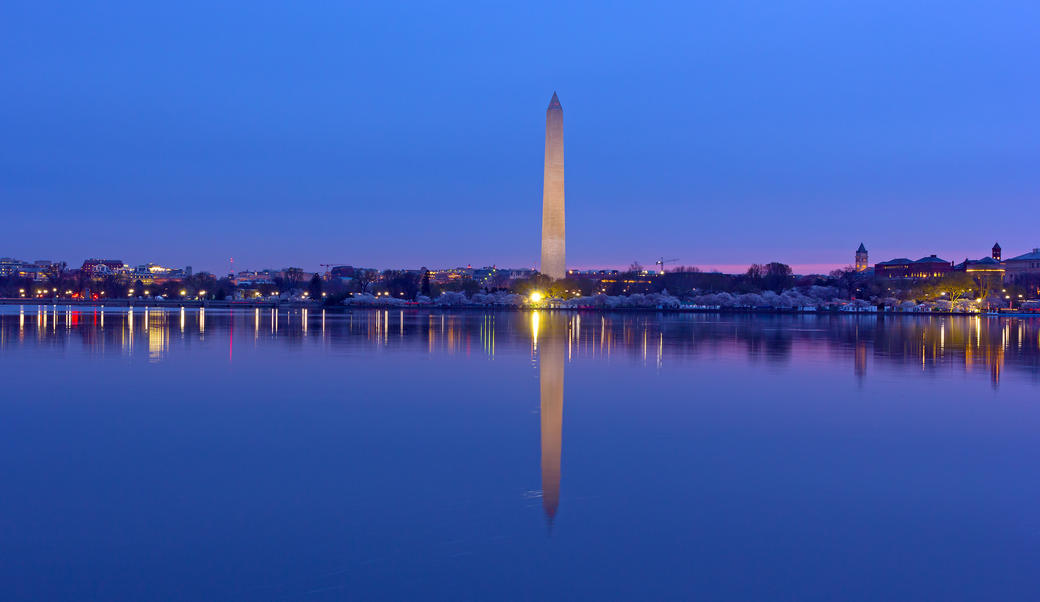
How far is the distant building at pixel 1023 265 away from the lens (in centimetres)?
11044

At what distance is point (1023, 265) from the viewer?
371 feet

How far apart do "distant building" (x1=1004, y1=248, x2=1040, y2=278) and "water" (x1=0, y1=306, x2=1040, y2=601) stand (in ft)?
377

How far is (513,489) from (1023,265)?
420 feet

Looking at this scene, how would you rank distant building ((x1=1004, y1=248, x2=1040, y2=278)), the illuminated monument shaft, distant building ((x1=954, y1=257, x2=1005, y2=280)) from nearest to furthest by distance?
the illuminated monument shaft → distant building ((x1=954, y1=257, x2=1005, y2=280)) → distant building ((x1=1004, y1=248, x2=1040, y2=278))

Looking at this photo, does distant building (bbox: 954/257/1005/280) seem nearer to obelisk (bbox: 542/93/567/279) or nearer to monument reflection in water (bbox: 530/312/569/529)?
obelisk (bbox: 542/93/567/279)

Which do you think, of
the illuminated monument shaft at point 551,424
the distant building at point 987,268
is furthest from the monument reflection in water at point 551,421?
the distant building at point 987,268

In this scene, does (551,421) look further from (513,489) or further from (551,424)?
(513,489)

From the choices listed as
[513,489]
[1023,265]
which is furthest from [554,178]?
[1023,265]

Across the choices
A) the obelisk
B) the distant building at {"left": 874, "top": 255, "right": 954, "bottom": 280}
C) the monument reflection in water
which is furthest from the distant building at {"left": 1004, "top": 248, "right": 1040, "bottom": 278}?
the monument reflection in water

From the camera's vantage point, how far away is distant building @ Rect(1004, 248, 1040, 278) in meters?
110

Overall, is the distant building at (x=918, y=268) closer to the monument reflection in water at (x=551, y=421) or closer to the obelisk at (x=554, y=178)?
the obelisk at (x=554, y=178)

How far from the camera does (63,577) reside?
4.42 metres

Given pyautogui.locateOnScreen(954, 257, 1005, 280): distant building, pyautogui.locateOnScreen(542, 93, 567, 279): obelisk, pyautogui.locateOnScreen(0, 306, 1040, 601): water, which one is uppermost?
pyautogui.locateOnScreen(542, 93, 567, 279): obelisk

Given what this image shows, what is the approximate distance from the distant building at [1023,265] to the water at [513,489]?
11482 cm
